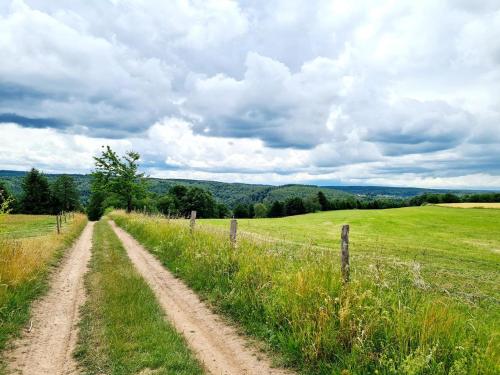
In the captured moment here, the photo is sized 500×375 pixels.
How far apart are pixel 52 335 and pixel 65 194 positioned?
11390 centimetres

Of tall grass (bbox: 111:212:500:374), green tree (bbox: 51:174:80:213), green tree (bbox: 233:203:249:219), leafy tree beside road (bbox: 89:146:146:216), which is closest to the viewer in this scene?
tall grass (bbox: 111:212:500:374)

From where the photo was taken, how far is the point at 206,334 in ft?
Answer: 26.4

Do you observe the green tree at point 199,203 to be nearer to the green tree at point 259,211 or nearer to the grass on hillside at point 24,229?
the green tree at point 259,211

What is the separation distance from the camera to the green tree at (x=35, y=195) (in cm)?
9475

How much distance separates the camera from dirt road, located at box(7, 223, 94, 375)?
21.4ft

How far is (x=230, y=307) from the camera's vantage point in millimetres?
9586

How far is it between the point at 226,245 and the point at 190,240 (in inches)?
139

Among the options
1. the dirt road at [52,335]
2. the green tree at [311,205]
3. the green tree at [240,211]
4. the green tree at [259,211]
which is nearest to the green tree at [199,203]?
the green tree at [240,211]

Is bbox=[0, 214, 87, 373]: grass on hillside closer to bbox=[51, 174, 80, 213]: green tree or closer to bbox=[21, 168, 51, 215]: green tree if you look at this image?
bbox=[21, 168, 51, 215]: green tree

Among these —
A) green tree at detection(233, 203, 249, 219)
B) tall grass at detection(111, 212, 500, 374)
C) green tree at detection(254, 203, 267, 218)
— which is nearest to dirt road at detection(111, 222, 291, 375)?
tall grass at detection(111, 212, 500, 374)

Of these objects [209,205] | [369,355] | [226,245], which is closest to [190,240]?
[226,245]

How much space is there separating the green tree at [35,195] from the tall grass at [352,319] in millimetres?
100930

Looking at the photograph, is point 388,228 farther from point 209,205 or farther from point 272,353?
point 209,205

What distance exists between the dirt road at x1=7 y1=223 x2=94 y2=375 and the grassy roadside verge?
10.8 inches
